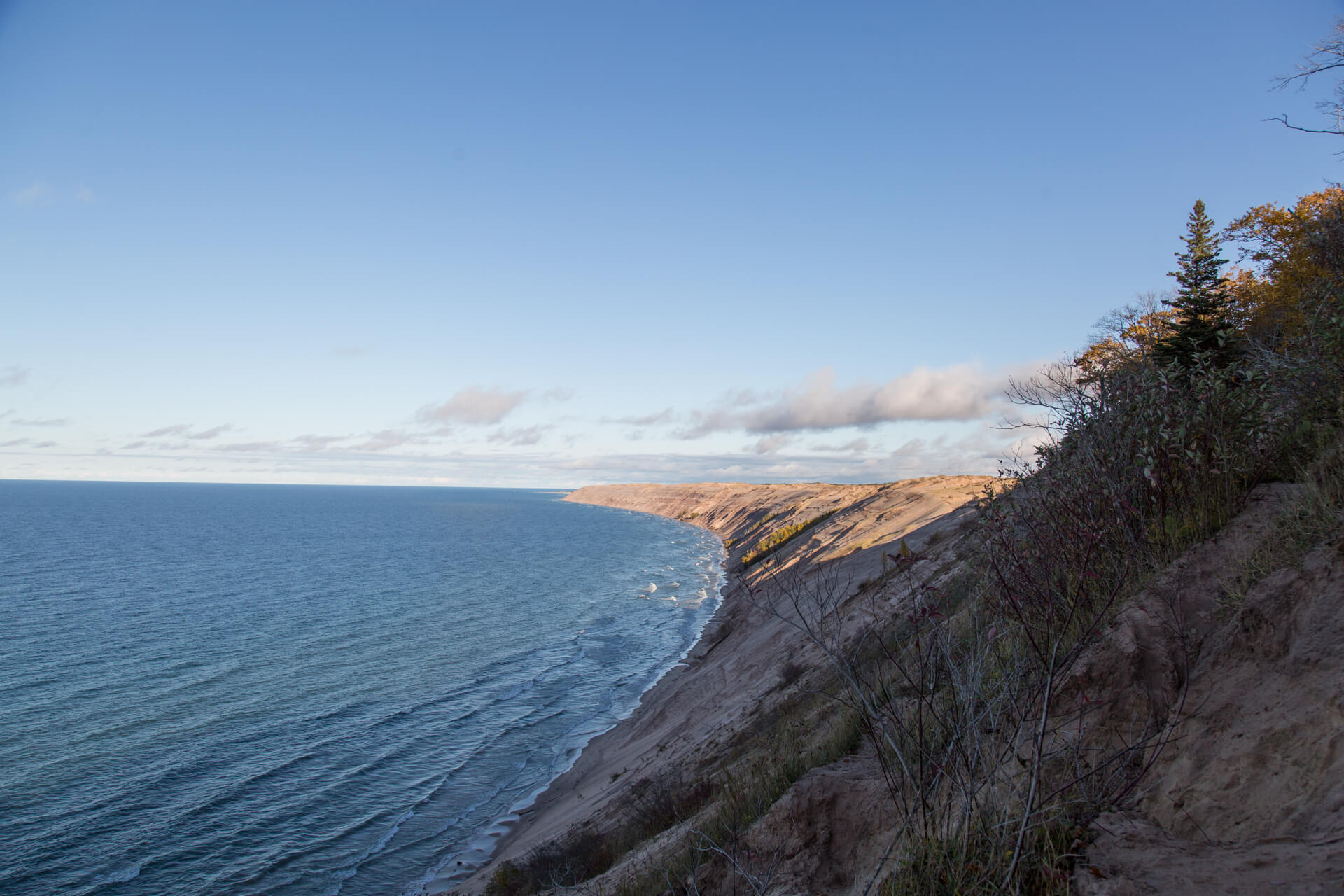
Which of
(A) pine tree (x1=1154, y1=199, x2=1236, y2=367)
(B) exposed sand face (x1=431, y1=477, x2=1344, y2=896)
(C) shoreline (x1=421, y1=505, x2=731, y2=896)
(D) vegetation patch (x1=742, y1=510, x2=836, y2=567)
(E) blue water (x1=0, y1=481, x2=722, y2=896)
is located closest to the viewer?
(B) exposed sand face (x1=431, y1=477, x2=1344, y2=896)

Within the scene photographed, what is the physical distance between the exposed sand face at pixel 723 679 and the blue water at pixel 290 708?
1.53m

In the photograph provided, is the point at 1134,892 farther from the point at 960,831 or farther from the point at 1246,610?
the point at 1246,610

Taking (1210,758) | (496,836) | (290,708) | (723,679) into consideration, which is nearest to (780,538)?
(723,679)

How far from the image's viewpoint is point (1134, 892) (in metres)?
4.47

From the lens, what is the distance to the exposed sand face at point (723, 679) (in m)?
17.9

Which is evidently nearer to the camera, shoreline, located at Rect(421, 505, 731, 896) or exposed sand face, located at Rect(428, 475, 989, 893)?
shoreline, located at Rect(421, 505, 731, 896)

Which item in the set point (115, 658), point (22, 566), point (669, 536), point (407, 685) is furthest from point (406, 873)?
point (669, 536)

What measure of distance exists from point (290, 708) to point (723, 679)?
17.3 meters

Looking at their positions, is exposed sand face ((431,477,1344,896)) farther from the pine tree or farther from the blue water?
the pine tree

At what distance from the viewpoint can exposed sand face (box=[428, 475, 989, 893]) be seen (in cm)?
1789

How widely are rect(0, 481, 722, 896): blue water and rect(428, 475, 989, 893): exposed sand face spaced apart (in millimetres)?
1533

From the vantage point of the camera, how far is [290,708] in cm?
2741

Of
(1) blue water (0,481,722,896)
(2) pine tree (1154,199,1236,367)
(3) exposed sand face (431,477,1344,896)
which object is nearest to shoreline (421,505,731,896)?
(1) blue water (0,481,722,896)

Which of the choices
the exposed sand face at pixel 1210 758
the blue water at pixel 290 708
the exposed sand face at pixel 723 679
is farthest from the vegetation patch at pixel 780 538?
the exposed sand face at pixel 1210 758
